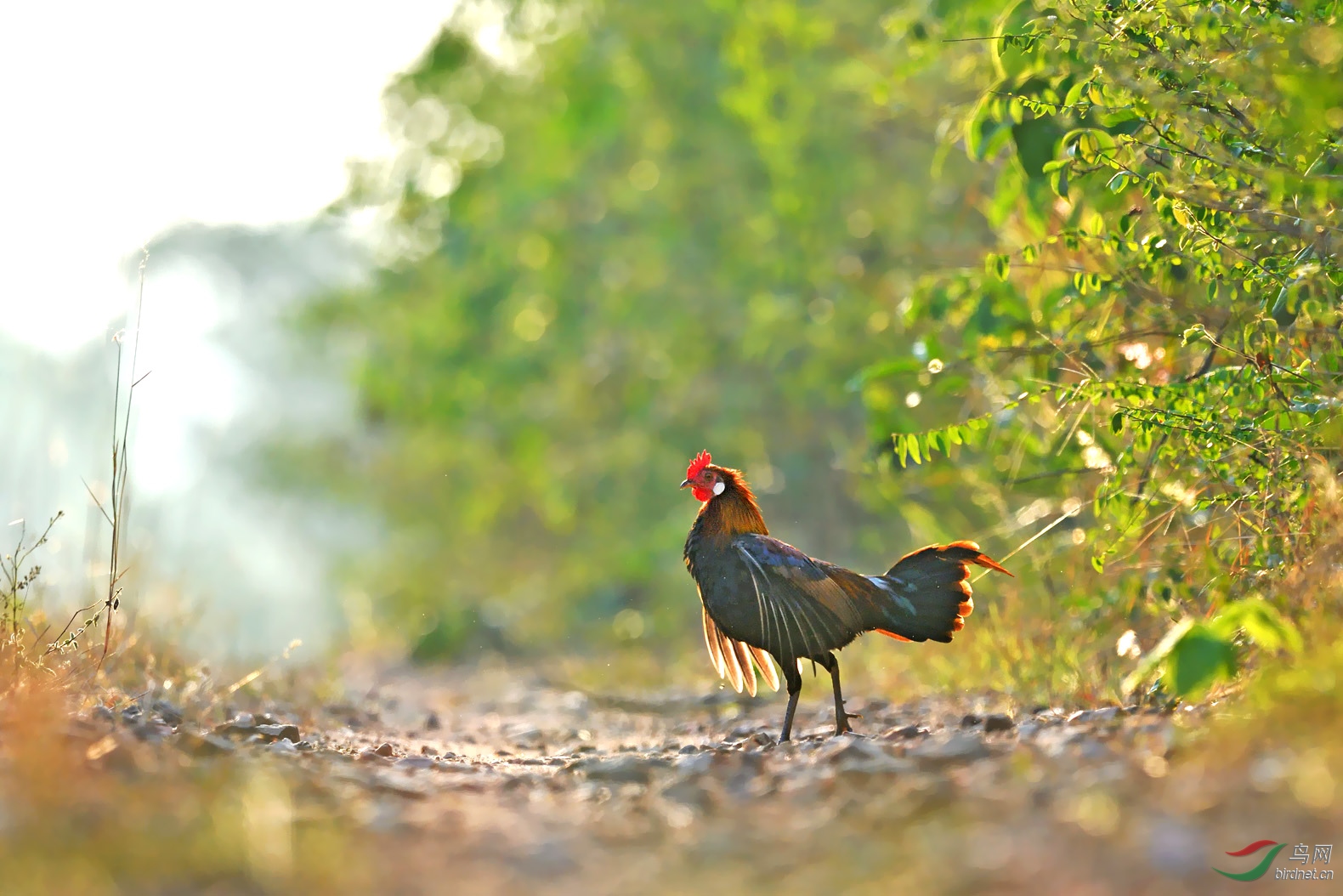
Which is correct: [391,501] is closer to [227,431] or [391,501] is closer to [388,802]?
[388,802]

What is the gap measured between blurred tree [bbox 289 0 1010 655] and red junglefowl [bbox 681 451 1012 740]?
5.18m

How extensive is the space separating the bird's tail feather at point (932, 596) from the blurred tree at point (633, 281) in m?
5.15

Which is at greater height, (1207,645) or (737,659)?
(737,659)

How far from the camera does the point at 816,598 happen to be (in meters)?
5.14

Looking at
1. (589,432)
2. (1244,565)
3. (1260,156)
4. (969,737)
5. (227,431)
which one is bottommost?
(969,737)

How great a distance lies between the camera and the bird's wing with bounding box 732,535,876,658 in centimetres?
514

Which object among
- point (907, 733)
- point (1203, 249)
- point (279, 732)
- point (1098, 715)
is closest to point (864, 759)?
point (907, 733)

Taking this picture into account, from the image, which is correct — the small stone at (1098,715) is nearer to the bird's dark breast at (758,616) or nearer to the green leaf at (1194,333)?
the bird's dark breast at (758,616)

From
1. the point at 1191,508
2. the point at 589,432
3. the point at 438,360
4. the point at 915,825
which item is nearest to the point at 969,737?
the point at 915,825

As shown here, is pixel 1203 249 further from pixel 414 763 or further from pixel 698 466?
pixel 414 763

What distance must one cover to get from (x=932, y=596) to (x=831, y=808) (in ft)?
6.93

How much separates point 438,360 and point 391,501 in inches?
134

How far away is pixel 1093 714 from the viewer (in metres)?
4.43

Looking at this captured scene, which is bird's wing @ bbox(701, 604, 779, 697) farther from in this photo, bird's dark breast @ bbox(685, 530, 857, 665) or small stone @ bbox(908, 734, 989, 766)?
small stone @ bbox(908, 734, 989, 766)
